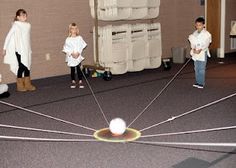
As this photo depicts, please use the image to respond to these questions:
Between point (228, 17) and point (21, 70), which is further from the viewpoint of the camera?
point (228, 17)

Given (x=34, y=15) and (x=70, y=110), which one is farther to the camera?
(x=34, y=15)

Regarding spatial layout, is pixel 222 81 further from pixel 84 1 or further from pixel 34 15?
pixel 34 15

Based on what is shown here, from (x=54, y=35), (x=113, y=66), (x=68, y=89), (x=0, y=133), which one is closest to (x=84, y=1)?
(x=54, y=35)

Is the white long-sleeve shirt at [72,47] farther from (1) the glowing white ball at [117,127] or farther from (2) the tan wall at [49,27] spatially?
(1) the glowing white ball at [117,127]

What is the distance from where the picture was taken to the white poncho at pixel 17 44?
5152 millimetres

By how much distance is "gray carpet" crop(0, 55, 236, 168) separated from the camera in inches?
109

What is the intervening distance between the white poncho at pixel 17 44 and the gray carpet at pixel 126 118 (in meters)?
0.42

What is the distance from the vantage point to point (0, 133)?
3457 millimetres

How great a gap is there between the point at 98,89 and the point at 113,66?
956mm

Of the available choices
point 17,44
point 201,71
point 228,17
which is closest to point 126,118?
point 201,71

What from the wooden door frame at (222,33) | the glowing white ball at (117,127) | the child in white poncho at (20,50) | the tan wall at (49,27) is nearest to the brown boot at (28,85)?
the child in white poncho at (20,50)

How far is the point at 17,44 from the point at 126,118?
218 cm

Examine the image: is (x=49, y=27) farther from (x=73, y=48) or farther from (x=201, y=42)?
(x=201, y=42)

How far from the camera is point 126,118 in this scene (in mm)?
3869
